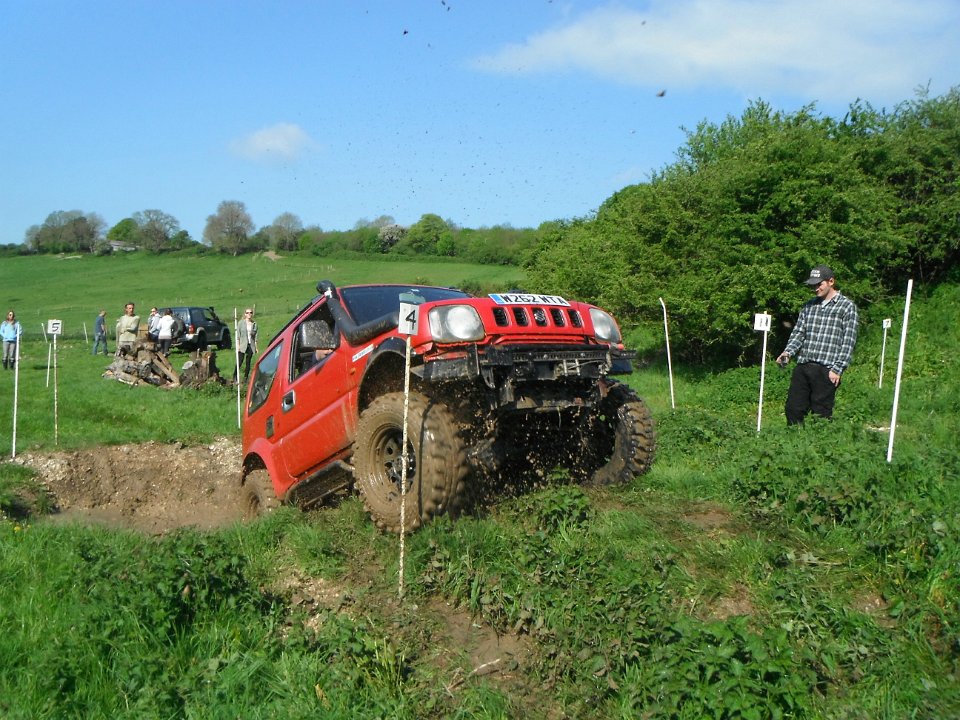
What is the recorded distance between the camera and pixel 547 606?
4371 mm

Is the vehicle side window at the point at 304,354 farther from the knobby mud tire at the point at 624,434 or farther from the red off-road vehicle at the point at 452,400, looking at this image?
the knobby mud tire at the point at 624,434

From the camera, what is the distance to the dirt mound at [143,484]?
34.5 ft

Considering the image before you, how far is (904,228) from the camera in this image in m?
21.4

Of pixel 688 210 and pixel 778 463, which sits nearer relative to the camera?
pixel 778 463

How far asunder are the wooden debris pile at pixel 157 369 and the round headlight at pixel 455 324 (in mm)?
14129

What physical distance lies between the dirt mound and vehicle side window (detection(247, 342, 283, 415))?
2.18m

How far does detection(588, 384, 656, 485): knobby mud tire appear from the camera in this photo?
6270 mm

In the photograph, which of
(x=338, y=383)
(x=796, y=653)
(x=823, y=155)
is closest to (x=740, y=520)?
(x=796, y=653)

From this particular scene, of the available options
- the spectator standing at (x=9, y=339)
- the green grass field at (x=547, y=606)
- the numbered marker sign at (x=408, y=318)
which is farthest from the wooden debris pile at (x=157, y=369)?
the numbered marker sign at (x=408, y=318)

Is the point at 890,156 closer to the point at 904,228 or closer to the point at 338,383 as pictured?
the point at 904,228

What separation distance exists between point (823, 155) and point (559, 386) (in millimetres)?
15480

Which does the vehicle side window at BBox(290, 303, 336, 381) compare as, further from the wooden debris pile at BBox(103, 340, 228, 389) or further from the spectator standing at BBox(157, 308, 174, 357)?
the spectator standing at BBox(157, 308, 174, 357)

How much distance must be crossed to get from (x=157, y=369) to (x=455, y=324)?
1617 cm

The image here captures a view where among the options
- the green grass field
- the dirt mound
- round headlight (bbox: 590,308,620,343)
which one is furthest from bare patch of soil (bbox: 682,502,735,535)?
the dirt mound
